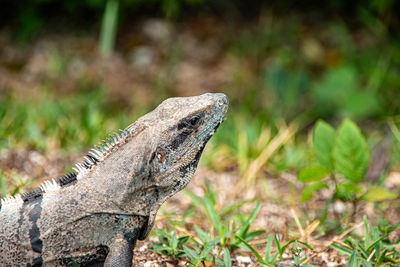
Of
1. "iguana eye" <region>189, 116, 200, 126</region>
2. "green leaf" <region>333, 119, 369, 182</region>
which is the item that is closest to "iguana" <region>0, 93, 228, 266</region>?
"iguana eye" <region>189, 116, 200, 126</region>

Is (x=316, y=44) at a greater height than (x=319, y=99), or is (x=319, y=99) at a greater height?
(x=316, y=44)

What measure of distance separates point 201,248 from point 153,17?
6804mm

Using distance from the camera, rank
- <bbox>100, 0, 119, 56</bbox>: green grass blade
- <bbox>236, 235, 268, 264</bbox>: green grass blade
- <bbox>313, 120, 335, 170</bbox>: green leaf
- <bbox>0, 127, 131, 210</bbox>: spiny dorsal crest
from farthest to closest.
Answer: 1. <bbox>100, 0, 119, 56</bbox>: green grass blade
2. <bbox>313, 120, 335, 170</bbox>: green leaf
3. <bbox>236, 235, 268, 264</bbox>: green grass blade
4. <bbox>0, 127, 131, 210</bbox>: spiny dorsal crest

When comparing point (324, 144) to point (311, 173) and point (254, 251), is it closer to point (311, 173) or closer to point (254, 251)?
→ point (311, 173)

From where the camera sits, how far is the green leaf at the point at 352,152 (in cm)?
310

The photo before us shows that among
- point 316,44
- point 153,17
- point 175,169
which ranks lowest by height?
point 175,169

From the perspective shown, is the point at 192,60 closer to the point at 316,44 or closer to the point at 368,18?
the point at 316,44

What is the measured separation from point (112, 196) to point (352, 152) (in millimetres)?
1704

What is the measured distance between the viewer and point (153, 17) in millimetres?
8898

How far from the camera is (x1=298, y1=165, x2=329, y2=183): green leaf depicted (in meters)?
3.11

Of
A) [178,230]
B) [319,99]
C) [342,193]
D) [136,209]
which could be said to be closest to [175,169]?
[136,209]

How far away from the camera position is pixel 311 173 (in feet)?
10.2

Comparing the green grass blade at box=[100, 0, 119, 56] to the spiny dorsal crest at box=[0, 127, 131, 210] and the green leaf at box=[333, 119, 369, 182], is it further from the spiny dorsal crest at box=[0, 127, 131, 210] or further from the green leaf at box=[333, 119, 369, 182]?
the green leaf at box=[333, 119, 369, 182]

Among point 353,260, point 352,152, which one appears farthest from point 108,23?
point 353,260
